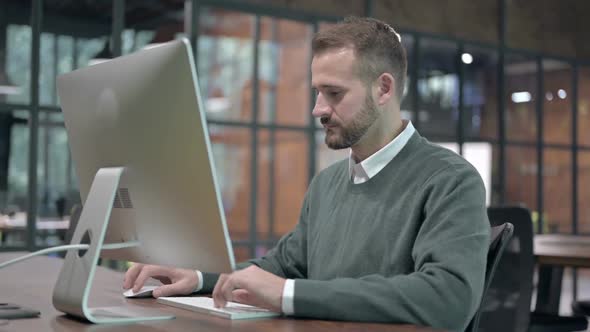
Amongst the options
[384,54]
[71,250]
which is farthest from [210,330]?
[384,54]

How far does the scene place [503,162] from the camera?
26.5 feet

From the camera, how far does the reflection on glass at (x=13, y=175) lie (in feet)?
16.9

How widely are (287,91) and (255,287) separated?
5209 mm

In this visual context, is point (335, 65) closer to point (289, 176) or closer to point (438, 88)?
point (289, 176)

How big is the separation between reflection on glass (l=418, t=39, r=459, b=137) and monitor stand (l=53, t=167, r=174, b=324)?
6.08 metres

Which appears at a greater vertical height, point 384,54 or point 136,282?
point 384,54

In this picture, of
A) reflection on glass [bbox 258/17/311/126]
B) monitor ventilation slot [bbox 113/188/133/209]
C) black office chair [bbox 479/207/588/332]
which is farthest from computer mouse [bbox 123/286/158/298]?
reflection on glass [bbox 258/17/311/126]

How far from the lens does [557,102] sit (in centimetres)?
848

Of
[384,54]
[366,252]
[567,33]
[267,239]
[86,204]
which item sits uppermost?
[567,33]

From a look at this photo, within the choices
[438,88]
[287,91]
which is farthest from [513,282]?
[438,88]

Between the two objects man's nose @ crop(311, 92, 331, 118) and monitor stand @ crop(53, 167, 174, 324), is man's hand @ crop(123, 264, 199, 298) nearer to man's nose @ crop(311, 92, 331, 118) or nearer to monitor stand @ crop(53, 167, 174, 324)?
monitor stand @ crop(53, 167, 174, 324)

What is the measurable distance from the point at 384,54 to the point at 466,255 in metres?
0.54

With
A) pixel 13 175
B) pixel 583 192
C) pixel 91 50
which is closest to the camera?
pixel 13 175

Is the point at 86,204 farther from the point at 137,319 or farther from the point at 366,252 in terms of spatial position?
the point at 366,252
